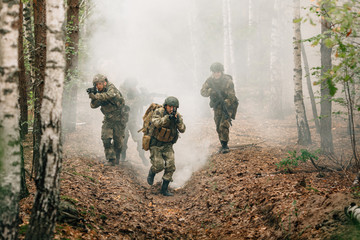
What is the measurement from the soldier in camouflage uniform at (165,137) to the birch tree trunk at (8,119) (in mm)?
4773

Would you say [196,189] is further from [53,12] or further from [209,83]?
[53,12]

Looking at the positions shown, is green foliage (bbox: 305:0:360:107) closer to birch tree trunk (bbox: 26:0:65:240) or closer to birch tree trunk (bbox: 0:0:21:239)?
birch tree trunk (bbox: 26:0:65:240)

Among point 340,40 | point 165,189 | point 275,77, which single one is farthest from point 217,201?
point 275,77

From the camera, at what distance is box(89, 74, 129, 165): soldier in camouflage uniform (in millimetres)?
8992

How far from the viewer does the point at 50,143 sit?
3256mm

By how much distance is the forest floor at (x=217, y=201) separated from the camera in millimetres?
4254

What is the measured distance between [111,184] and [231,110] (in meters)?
4.53

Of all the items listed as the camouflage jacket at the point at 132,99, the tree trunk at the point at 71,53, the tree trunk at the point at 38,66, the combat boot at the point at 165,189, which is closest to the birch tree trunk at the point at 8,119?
the tree trunk at the point at 38,66

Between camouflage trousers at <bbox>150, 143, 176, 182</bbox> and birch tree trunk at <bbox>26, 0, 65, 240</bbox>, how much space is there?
4.72 m

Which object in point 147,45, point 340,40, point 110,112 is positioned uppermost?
point 147,45

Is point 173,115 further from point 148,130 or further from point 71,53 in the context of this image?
point 71,53

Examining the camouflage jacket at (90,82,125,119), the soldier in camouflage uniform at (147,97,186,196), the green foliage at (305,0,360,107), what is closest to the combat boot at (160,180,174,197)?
the soldier in camouflage uniform at (147,97,186,196)

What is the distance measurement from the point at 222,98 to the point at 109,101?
361cm

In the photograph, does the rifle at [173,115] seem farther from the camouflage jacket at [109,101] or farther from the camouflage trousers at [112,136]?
the camouflage trousers at [112,136]
